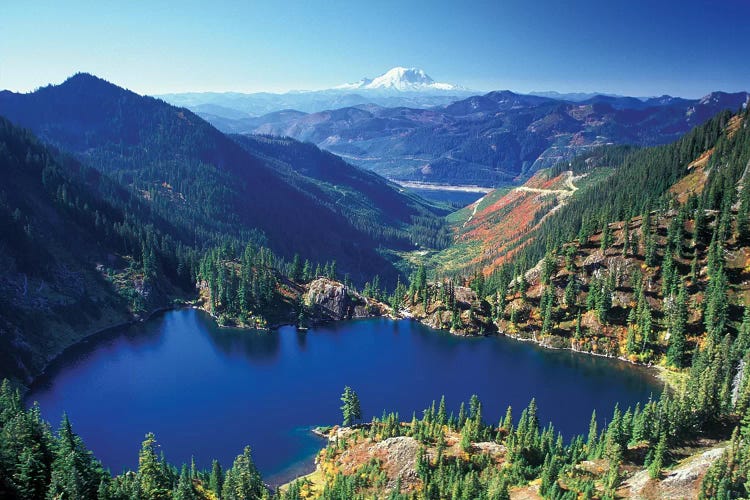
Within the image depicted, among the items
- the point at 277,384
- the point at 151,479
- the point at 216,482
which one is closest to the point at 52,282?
the point at 277,384

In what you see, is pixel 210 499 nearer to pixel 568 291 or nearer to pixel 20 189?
pixel 568 291

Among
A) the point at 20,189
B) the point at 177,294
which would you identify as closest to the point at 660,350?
the point at 177,294

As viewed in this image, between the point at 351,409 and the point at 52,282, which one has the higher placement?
the point at 52,282

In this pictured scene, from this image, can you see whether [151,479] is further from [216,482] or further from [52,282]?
[52,282]

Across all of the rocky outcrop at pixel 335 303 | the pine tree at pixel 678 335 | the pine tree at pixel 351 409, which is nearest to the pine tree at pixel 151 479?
the pine tree at pixel 351 409

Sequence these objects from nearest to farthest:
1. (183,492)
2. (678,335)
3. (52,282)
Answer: (183,492)
(678,335)
(52,282)

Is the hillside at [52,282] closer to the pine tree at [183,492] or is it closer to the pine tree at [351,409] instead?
the pine tree at [183,492]

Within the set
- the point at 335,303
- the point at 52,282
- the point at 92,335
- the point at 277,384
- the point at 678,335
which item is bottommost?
the point at 277,384
